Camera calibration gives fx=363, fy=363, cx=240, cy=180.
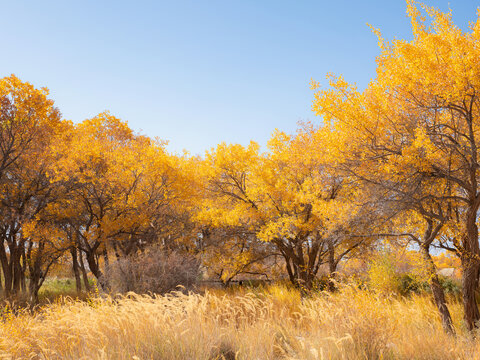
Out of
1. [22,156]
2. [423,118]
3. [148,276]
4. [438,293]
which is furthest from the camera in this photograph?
[22,156]

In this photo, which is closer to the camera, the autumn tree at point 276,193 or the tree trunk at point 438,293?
the tree trunk at point 438,293

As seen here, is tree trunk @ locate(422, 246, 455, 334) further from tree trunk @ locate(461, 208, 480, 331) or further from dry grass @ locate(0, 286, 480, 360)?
dry grass @ locate(0, 286, 480, 360)

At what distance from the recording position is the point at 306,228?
1273cm

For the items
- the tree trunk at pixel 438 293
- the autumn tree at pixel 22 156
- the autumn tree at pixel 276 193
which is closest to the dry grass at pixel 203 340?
the tree trunk at pixel 438 293

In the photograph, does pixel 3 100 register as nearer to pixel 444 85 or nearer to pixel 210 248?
pixel 210 248

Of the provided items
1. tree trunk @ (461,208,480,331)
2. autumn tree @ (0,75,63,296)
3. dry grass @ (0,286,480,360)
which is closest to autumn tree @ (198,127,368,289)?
tree trunk @ (461,208,480,331)

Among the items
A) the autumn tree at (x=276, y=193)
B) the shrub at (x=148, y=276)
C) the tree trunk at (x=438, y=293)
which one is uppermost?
the autumn tree at (x=276, y=193)

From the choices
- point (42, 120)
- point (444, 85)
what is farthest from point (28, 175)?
point (444, 85)

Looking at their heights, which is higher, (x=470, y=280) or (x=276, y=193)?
(x=276, y=193)

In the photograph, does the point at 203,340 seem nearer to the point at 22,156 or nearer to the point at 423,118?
the point at 423,118

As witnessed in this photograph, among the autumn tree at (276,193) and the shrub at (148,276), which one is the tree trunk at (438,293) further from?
the shrub at (148,276)

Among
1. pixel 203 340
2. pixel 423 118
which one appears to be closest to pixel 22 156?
pixel 203 340

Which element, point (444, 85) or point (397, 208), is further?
point (397, 208)

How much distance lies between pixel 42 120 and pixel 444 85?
14.6m
